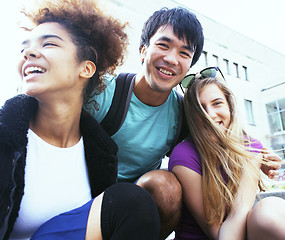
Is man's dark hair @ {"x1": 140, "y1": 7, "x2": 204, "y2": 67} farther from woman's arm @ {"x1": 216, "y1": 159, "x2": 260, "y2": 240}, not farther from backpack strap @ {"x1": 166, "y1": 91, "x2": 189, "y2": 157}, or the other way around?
woman's arm @ {"x1": 216, "y1": 159, "x2": 260, "y2": 240}

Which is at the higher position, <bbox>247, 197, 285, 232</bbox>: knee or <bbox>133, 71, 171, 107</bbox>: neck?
<bbox>133, 71, 171, 107</bbox>: neck

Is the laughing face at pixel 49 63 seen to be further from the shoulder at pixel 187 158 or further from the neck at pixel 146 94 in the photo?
the shoulder at pixel 187 158

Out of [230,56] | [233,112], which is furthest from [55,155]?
[230,56]

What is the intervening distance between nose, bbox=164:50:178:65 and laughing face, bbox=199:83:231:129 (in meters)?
0.33

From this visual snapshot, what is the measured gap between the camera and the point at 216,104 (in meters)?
2.09

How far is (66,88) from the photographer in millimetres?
1550

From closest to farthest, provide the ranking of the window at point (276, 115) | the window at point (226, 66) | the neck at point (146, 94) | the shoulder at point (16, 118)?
the shoulder at point (16, 118), the neck at point (146, 94), the window at point (226, 66), the window at point (276, 115)

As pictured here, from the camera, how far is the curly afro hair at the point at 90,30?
5.63 ft

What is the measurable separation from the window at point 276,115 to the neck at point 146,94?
17585mm

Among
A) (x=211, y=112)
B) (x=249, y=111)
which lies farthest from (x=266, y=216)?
(x=249, y=111)

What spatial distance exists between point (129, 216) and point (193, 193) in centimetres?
75

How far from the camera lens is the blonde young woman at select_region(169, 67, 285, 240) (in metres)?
1.58

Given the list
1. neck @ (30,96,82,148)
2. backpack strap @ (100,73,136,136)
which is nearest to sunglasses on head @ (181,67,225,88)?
backpack strap @ (100,73,136,136)

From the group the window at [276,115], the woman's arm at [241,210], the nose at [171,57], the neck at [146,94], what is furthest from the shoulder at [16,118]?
the window at [276,115]
